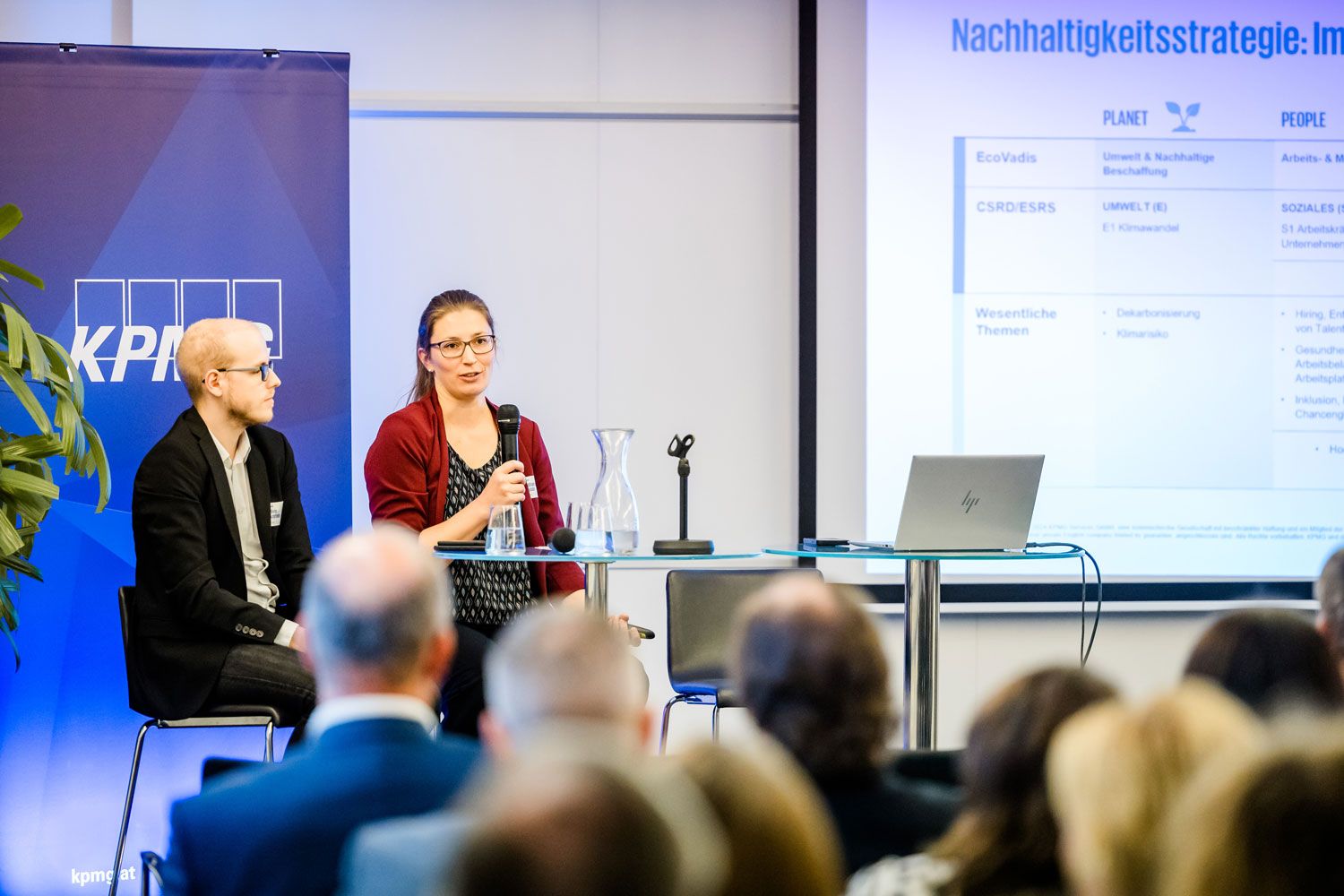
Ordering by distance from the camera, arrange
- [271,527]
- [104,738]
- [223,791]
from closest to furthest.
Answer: [223,791] → [271,527] → [104,738]

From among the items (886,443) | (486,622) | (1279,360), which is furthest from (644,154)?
(1279,360)

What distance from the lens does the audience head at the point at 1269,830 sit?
858 millimetres

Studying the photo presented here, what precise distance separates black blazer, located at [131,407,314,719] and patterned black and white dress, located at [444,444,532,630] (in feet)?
1.59

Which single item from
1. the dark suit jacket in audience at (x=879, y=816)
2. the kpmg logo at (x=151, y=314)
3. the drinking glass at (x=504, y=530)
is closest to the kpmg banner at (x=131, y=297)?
the kpmg logo at (x=151, y=314)

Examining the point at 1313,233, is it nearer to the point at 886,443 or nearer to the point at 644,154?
the point at 886,443

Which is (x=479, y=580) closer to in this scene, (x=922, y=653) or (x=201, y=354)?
(x=201, y=354)

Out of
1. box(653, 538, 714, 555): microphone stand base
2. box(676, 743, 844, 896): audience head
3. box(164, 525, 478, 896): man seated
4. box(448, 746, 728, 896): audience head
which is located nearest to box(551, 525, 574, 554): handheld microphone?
box(653, 538, 714, 555): microphone stand base

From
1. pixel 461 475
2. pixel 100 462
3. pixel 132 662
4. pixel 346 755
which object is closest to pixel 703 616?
pixel 461 475

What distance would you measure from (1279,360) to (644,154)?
239cm

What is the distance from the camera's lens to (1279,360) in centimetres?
503

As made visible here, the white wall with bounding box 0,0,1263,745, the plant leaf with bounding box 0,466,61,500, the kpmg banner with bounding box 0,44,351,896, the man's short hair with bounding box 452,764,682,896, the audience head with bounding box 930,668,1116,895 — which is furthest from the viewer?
the white wall with bounding box 0,0,1263,745

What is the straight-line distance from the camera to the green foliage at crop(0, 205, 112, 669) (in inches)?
141

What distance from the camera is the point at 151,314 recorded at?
427 cm

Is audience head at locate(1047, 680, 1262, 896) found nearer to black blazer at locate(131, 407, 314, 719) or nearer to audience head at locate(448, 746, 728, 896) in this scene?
audience head at locate(448, 746, 728, 896)
